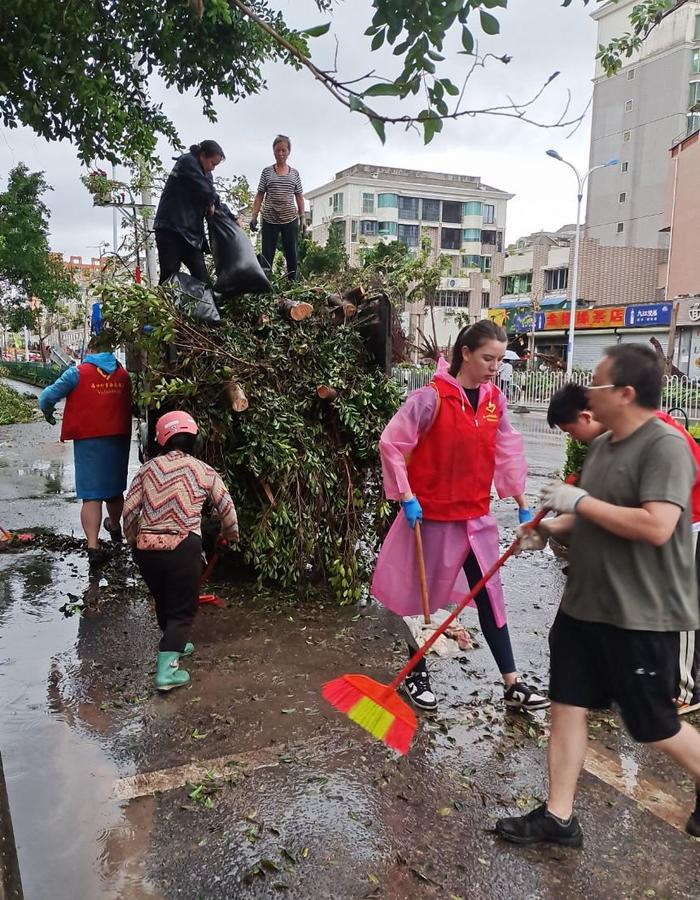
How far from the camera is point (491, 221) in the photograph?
62812 mm

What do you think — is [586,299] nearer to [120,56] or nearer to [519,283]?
[519,283]

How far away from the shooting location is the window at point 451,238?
2454 inches

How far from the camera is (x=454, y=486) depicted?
11.7 feet

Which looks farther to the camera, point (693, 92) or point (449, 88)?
point (693, 92)

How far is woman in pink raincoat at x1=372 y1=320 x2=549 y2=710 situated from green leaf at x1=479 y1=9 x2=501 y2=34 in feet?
4.26

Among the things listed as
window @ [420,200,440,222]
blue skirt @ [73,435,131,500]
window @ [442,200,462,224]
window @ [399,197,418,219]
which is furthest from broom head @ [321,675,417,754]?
window @ [442,200,462,224]

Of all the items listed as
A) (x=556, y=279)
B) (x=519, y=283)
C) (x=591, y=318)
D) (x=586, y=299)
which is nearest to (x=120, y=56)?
(x=591, y=318)

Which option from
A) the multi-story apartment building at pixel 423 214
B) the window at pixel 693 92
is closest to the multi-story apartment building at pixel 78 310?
the multi-story apartment building at pixel 423 214

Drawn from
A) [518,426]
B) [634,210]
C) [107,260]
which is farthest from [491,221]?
[107,260]

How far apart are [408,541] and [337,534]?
4.33 ft

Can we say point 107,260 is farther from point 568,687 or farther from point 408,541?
point 568,687

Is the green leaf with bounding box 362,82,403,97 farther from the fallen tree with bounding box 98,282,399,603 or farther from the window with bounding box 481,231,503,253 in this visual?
the window with bounding box 481,231,503,253

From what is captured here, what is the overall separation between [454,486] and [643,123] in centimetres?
5083

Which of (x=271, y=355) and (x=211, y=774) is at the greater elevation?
(x=271, y=355)
